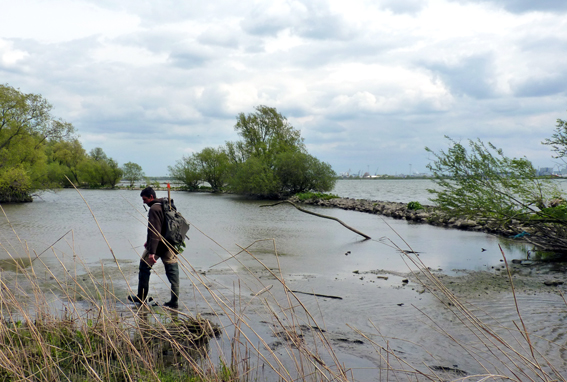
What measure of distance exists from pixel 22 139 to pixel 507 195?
42852 mm

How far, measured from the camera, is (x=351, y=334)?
6.16m

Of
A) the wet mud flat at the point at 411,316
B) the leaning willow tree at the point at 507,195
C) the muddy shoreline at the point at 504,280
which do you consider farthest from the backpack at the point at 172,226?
the leaning willow tree at the point at 507,195

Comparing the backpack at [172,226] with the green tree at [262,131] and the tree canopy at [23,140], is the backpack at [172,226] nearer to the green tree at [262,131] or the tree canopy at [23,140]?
the tree canopy at [23,140]

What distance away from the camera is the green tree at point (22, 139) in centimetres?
3988

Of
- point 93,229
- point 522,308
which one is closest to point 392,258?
point 522,308

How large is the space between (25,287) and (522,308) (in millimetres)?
8742

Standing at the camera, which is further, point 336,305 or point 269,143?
point 269,143

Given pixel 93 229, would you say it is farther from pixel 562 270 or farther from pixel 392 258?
pixel 562 270

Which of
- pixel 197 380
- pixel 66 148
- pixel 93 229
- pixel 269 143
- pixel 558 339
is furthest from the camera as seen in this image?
pixel 66 148

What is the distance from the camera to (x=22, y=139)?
41500 millimetres

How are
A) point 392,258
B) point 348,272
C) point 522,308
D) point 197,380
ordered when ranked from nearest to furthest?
point 197,380 < point 522,308 < point 348,272 < point 392,258

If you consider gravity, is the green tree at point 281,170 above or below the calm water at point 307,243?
above

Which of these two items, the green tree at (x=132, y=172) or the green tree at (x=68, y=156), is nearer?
the green tree at (x=68, y=156)

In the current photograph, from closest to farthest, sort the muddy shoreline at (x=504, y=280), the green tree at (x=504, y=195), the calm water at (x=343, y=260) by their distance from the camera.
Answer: the calm water at (x=343, y=260) → the muddy shoreline at (x=504, y=280) → the green tree at (x=504, y=195)
